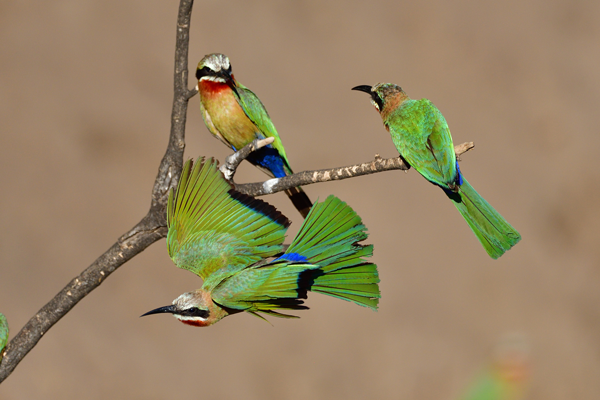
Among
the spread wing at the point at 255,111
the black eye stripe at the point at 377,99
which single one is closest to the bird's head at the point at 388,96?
the black eye stripe at the point at 377,99

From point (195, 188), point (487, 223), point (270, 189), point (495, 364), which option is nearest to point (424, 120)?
point (487, 223)

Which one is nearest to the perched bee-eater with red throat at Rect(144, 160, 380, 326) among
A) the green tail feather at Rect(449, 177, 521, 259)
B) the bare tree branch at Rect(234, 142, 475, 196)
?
the bare tree branch at Rect(234, 142, 475, 196)

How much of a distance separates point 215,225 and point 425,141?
500 millimetres

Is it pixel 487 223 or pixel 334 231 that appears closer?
pixel 334 231

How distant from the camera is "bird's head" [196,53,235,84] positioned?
1.49 metres

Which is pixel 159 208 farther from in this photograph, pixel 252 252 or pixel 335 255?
pixel 335 255

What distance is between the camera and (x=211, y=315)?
0.92m

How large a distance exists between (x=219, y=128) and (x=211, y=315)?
898 millimetres

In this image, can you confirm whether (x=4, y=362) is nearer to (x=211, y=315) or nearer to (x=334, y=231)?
(x=211, y=315)

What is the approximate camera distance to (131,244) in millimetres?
1196

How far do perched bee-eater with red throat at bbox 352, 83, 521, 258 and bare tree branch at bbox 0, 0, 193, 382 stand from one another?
539 millimetres

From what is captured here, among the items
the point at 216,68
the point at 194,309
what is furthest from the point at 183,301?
the point at 216,68

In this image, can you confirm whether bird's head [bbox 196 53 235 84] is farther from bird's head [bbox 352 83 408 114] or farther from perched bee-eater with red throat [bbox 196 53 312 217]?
bird's head [bbox 352 83 408 114]

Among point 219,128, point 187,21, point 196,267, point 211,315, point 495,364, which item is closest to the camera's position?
point 211,315
